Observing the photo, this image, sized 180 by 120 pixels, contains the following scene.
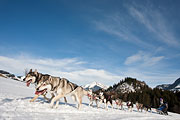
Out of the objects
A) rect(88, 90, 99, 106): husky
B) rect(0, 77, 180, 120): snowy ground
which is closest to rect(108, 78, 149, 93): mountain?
rect(88, 90, 99, 106): husky

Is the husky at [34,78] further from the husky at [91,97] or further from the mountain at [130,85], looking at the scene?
the mountain at [130,85]

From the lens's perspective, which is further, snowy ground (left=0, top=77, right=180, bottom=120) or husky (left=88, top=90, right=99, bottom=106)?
husky (left=88, top=90, right=99, bottom=106)

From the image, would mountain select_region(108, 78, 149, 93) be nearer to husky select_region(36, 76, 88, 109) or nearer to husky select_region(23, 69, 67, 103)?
husky select_region(36, 76, 88, 109)

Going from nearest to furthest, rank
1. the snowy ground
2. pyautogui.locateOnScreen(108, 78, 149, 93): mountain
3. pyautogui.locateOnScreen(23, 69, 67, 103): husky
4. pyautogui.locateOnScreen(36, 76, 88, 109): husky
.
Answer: the snowy ground < pyautogui.locateOnScreen(36, 76, 88, 109): husky < pyautogui.locateOnScreen(23, 69, 67, 103): husky < pyautogui.locateOnScreen(108, 78, 149, 93): mountain

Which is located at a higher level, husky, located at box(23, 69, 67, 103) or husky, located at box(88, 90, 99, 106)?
husky, located at box(23, 69, 67, 103)

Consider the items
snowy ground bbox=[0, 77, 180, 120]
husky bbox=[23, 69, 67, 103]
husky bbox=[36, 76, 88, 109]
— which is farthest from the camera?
husky bbox=[23, 69, 67, 103]

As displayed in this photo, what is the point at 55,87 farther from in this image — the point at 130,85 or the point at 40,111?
the point at 130,85

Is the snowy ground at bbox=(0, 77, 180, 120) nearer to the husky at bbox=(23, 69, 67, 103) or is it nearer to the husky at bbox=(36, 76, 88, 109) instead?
the husky at bbox=(36, 76, 88, 109)

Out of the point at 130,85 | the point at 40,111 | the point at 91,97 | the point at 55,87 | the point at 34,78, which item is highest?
the point at 130,85

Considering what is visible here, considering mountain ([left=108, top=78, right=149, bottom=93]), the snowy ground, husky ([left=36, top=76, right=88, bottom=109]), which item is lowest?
the snowy ground

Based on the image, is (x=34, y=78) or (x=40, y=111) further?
(x=34, y=78)

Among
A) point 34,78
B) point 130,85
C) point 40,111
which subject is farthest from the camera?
point 130,85

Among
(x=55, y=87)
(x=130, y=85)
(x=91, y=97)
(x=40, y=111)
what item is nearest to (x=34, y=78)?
(x=55, y=87)

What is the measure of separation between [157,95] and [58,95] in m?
78.9
